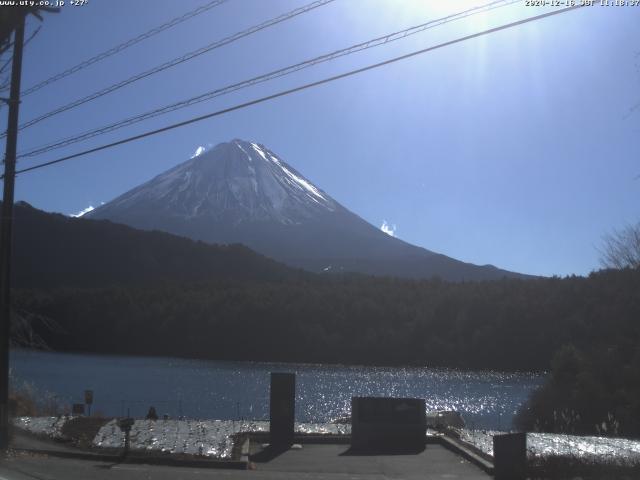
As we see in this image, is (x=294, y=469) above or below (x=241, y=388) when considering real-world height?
above

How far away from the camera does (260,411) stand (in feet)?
129

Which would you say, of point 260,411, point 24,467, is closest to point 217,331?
point 260,411

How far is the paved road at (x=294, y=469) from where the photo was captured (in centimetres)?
1209

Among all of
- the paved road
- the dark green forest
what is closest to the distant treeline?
the dark green forest

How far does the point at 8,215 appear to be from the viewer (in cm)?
1556

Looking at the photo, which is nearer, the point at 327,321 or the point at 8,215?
the point at 8,215

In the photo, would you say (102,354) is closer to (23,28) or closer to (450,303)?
(450,303)

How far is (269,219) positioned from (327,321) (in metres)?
97.4

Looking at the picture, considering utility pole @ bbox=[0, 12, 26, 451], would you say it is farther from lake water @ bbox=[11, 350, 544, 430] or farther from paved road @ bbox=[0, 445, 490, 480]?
lake water @ bbox=[11, 350, 544, 430]

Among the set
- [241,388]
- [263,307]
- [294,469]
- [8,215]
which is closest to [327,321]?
[263,307]

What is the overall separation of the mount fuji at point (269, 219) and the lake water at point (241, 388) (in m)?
91.1

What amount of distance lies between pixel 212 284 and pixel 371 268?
6941 centimetres

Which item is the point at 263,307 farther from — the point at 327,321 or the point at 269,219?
the point at 269,219

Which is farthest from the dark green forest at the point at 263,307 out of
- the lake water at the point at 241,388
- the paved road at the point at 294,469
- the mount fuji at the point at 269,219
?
the mount fuji at the point at 269,219
